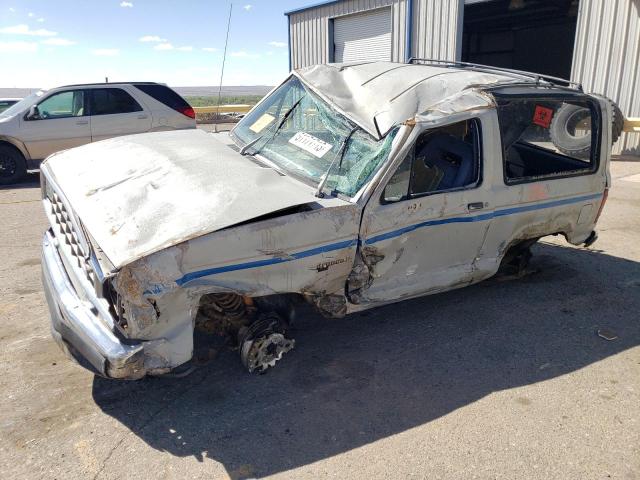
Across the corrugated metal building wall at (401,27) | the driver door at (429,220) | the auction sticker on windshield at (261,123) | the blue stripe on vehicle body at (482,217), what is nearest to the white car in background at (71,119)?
the auction sticker on windshield at (261,123)

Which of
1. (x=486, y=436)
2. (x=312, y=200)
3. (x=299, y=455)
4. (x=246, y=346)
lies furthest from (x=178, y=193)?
(x=486, y=436)

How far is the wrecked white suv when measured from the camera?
9.09 feet

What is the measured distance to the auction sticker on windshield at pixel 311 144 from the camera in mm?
3733

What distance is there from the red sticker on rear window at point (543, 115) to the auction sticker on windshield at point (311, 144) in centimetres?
205

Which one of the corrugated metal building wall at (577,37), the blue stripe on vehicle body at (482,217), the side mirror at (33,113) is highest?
the corrugated metal building wall at (577,37)

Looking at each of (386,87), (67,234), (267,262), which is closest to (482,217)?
(386,87)

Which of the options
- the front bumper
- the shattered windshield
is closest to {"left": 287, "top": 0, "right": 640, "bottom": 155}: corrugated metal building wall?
the shattered windshield

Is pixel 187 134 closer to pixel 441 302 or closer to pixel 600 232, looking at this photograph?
pixel 441 302

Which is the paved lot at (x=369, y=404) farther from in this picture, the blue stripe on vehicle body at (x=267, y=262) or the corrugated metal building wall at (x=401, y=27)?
the corrugated metal building wall at (x=401, y=27)

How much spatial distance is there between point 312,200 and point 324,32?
49.6 feet

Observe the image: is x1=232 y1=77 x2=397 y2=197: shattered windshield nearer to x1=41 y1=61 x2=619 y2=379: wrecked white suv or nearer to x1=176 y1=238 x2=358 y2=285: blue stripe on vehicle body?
x1=41 y1=61 x2=619 y2=379: wrecked white suv

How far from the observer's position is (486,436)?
9.71 feet

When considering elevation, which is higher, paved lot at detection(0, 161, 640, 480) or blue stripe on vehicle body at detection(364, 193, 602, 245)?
blue stripe on vehicle body at detection(364, 193, 602, 245)

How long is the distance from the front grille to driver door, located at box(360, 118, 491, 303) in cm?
167
